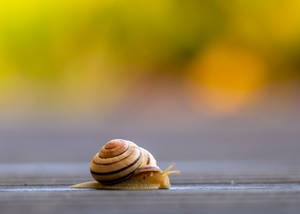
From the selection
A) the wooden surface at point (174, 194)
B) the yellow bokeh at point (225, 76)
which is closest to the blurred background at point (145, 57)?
the yellow bokeh at point (225, 76)

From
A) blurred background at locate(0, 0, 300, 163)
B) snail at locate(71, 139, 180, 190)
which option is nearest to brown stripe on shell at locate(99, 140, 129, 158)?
snail at locate(71, 139, 180, 190)

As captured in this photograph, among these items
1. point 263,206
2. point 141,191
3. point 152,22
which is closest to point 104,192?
point 141,191

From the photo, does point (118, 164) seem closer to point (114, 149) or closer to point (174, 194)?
point (114, 149)

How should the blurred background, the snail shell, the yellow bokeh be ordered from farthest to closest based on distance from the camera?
the yellow bokeh → the blurred background → the snail shell

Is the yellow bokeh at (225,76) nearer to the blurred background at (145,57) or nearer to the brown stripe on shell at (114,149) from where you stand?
the blurred background at (145,57)

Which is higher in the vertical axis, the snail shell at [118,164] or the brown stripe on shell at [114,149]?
the brown stripe on shell at [114,149]

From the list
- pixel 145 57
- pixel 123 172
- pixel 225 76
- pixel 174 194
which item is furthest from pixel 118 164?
pixel 225 76

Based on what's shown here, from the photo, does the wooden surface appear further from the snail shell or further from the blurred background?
the blurred background
